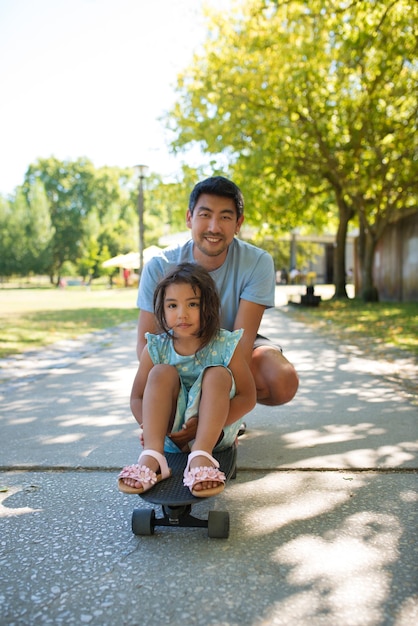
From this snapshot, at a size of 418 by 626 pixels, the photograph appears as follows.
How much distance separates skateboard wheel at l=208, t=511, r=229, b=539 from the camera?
2256 millimetres

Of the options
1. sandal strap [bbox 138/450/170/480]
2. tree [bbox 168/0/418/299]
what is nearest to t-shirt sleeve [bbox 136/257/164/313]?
sandal strap [bbox 138/450/170/480]

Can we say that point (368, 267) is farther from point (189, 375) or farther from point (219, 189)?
point (189, 375)

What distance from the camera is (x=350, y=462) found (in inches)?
125

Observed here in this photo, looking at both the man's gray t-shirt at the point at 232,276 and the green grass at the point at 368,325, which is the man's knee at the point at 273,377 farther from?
the green grass at the point at 368,325

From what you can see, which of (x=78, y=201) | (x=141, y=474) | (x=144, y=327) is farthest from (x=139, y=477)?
(x=78, y=201)

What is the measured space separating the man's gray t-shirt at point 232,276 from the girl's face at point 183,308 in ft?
1.96

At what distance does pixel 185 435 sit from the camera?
263 centimetres

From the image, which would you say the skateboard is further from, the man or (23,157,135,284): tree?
(23,157,135,284): tree

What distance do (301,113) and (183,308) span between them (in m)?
14.7

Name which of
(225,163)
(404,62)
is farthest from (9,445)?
(225,163)

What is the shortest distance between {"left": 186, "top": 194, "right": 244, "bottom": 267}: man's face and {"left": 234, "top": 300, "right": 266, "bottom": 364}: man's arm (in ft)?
1.13

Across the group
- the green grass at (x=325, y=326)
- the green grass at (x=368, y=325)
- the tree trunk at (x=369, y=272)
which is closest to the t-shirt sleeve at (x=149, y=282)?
the green grass at (x=325, y=326)

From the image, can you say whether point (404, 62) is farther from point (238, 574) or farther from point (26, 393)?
point (238, 574)

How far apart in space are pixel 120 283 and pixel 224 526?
4473 centimetres
